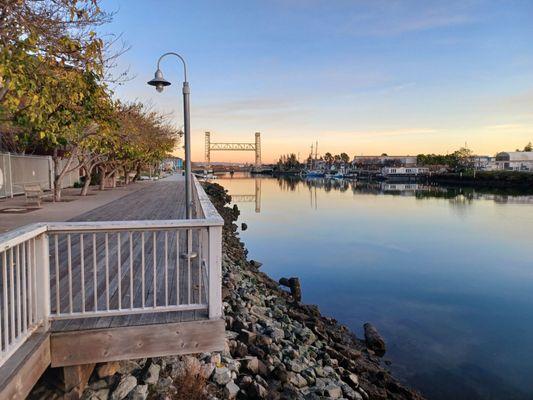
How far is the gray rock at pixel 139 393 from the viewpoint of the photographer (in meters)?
4.15

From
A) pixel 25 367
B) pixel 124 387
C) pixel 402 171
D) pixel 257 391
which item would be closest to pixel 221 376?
pixel 257 391

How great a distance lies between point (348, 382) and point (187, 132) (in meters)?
5.20

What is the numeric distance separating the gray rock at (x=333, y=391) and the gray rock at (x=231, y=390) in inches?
62.1

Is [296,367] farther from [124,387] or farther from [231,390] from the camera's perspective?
[124,387]

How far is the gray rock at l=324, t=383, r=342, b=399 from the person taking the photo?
5.73 metres

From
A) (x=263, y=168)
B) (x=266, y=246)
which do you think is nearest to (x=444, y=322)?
(x=266, y=246)

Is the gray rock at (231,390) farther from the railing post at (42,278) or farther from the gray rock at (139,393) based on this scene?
the railing post at (42,278)

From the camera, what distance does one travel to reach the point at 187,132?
278 inches

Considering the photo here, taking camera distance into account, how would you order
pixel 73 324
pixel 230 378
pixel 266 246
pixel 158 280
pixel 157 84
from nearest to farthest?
pixel 73 324 < pixel 230 378 < pixel 158 280 < pixel 157 84 < pixel 266 246

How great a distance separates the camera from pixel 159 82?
7.23 metres

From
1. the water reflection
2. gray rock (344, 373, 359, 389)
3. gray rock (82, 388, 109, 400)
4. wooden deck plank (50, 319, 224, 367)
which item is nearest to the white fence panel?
gray rock (82, 388, 109, 400)

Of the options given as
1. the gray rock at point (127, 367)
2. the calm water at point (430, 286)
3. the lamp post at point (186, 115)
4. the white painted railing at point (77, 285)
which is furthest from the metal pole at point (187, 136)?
the calm water at point (430, 286)

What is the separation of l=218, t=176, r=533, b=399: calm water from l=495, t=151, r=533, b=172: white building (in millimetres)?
102140

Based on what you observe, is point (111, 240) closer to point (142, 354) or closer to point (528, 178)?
point (142, 354)
